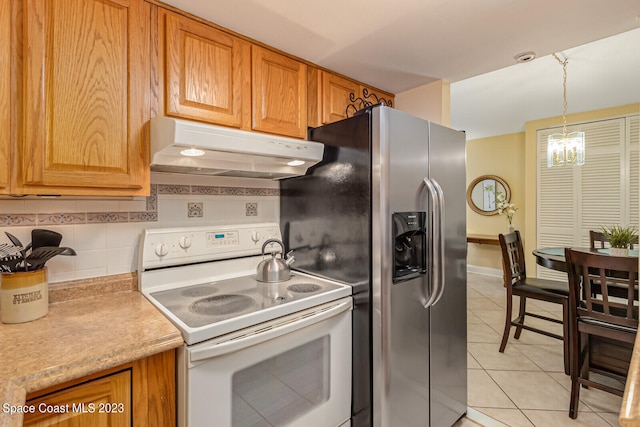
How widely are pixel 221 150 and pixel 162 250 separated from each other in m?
0.58

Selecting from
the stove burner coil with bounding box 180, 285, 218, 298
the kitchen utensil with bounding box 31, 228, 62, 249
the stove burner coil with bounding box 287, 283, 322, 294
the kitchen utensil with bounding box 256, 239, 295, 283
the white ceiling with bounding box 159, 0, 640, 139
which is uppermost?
the white ceiling with bounding box 159, 0, 640, 139

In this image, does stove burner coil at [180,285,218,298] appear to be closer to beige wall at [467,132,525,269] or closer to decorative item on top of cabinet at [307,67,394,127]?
decorative item on top of cabinet at [307,67,394,127]

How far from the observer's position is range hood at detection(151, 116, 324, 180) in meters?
1.20

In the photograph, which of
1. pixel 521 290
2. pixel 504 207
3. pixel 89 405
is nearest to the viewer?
pixel 89 405

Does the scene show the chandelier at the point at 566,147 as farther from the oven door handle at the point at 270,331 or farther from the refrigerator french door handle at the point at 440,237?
the oven door handle at the point at 270,331

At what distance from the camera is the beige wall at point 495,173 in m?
4.96

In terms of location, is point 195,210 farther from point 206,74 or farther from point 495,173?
point 495,173

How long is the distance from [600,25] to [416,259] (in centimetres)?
141

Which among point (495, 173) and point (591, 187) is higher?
point (495, 173)

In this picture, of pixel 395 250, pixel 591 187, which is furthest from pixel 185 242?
pixel 591 187

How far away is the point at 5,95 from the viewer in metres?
1.02

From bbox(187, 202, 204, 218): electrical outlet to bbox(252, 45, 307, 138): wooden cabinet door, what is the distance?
0.52m

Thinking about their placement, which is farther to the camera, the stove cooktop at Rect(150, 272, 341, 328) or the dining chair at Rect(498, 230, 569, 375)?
the dining chair at Rect(498, 230, 569, 375)

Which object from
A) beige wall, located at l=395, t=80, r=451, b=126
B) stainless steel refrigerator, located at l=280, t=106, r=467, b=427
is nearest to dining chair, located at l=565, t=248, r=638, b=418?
stainless steel refrigerator, located at l=280, t=106, r=467, b=427
